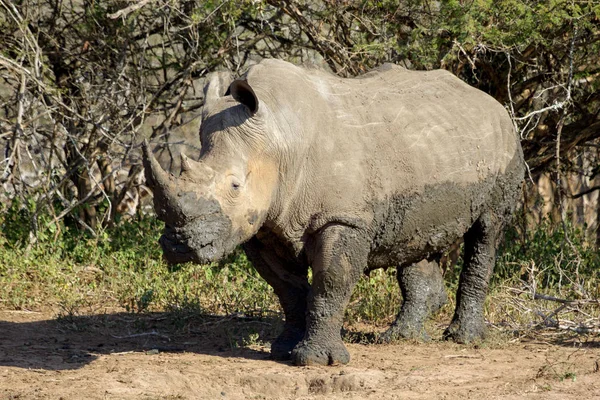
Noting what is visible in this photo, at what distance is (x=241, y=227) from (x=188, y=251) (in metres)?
0.36

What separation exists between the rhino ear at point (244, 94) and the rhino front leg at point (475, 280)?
207 cm

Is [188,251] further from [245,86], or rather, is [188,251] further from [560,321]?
[560,321]

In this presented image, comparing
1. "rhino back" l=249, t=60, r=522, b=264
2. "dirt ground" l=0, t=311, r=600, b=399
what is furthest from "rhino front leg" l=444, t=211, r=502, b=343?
"rhino back" l=249, t=60, r=522, b=264

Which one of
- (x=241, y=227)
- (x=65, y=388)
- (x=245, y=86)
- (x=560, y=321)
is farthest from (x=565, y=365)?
(x=65, y=388)

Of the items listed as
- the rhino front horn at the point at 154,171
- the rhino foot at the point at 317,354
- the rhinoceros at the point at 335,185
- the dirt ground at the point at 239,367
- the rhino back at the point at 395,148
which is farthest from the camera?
the rhino foot at the point at 317,354

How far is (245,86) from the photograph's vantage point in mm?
5344

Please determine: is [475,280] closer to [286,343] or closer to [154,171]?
[286,343]

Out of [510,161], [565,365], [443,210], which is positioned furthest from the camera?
[510,161]

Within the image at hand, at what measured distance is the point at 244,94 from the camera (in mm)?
5445

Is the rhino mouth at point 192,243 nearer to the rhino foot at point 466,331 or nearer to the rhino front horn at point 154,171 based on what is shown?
the rhino front horn at point 154,171

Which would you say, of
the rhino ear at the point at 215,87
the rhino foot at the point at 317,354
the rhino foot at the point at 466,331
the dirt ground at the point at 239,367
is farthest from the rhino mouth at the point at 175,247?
the rhino foot at the point at 466,331

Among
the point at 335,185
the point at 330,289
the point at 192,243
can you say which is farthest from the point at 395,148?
the point at 192,243

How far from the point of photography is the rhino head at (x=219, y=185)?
16.4 ft

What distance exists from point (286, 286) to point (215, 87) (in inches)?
53.0
